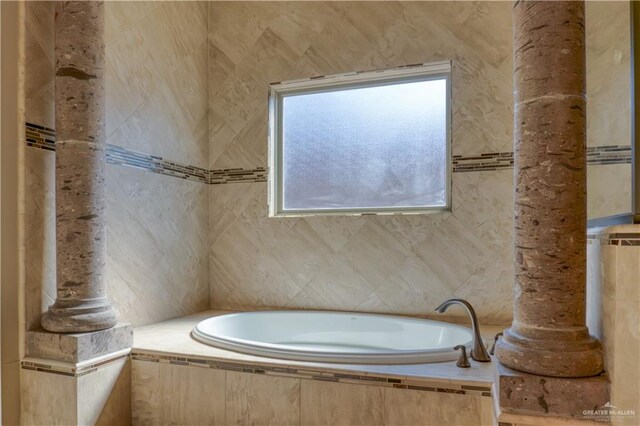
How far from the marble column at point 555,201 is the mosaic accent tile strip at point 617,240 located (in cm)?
6

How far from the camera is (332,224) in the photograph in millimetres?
2982

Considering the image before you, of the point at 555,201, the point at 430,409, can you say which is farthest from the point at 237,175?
the point at 555,201

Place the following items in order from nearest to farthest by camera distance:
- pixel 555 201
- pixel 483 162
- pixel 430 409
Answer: pixel 555 201, pixel 430 409, pixel 483 162

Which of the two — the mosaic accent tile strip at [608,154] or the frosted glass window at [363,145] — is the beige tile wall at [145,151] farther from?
the mosaic accent tile strip at [608,154]

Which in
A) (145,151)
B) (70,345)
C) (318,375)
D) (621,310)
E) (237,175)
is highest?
(145,151)

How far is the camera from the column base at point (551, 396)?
1.23 meters

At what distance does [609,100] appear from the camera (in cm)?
146

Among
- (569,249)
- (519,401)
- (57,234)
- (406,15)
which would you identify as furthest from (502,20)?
(57,234)

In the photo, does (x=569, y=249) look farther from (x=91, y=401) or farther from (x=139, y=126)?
(x=139, y=126)

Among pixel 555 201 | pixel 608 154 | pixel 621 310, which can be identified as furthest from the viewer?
pixel 608 154

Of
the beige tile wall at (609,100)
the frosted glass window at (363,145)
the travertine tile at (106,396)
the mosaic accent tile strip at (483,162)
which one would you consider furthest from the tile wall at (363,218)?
the travertine tile at (106,396)

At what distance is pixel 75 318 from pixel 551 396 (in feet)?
6.20

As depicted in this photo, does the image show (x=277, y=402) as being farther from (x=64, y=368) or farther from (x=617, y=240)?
(x=617, y=240)

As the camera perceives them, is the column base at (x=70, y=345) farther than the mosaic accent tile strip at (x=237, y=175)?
No
